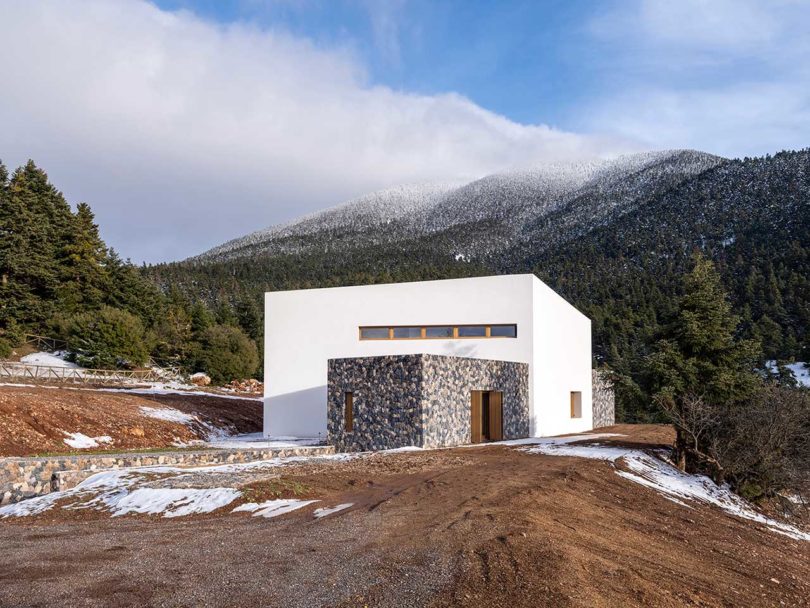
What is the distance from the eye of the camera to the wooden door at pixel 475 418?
17891 millimetres

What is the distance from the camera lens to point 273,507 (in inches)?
359

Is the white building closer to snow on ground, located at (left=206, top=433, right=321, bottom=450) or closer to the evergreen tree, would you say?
snow on ground, located at (left=206, top=433, right=321, bottom=450)

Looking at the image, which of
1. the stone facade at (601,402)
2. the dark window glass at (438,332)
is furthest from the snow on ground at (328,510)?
the stone facade at (601,402)

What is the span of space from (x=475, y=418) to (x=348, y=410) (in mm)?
3455

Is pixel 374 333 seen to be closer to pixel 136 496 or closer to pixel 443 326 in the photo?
pixel 443 326

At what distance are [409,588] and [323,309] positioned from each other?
16.6 meters

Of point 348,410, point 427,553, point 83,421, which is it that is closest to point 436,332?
point 348,410

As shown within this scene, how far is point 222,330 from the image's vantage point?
136 ft

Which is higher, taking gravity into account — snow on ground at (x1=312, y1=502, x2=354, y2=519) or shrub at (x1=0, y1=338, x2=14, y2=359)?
shrub at (x1=0, y1=338, x2=14, y2=359)

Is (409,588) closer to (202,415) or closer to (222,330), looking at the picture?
(202,415)

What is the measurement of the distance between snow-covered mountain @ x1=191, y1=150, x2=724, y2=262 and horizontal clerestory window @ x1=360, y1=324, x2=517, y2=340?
69702 mm

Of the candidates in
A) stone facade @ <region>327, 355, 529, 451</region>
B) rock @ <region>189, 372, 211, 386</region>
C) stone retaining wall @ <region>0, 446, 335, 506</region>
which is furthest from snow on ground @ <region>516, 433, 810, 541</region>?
rock @ <region>189, 372, 211, 386</region>

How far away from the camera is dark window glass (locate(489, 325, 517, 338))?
19672 millimetres

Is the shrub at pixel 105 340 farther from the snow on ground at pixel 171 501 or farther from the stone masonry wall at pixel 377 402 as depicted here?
the snow on ground at pixel 171 501
